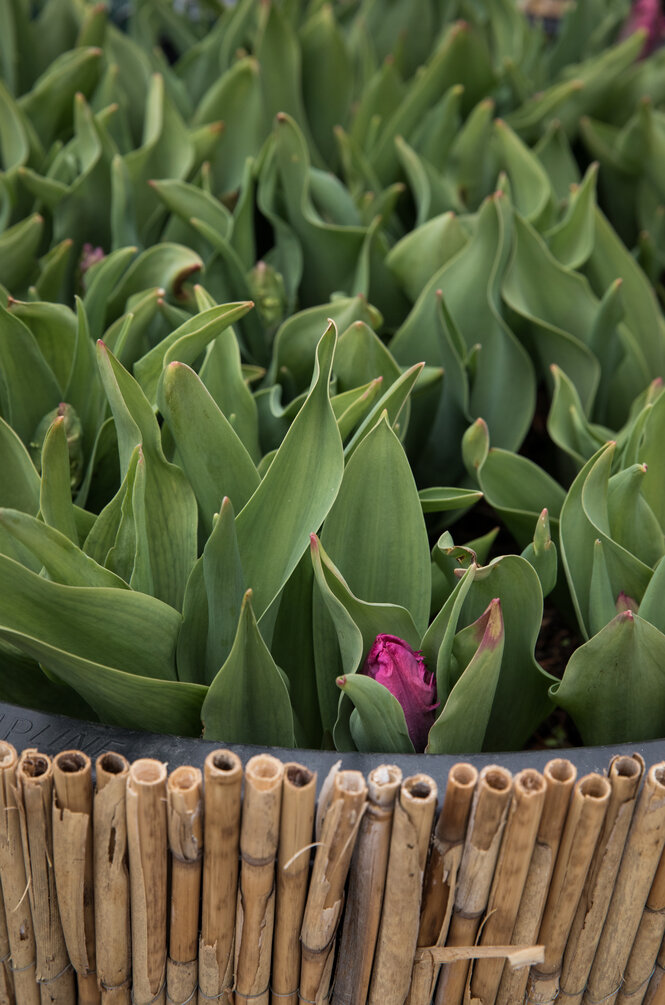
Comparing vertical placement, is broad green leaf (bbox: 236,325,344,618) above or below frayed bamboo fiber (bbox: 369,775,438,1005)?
above

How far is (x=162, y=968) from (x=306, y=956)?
89mm

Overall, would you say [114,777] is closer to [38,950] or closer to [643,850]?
[38,950]

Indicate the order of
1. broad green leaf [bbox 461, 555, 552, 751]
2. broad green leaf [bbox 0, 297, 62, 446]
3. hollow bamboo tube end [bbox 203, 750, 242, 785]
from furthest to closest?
1. broad green leaf [bbox 0, 297, 62, 446]
2. broad green leaf [bbox 461, 555, 552, 751]
3. hollow bamboo tube end [bbox 203, 750, 242, 785]

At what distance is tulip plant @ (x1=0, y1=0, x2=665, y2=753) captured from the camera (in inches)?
23.8

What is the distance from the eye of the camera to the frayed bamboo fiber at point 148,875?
52 cm

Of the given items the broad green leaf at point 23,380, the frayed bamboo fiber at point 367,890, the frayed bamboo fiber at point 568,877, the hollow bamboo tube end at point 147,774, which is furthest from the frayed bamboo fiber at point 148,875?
the broad green leaf at point 23,380

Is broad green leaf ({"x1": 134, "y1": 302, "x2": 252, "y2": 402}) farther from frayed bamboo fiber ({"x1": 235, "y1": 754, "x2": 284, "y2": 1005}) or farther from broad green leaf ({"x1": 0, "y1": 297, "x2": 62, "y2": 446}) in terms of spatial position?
frayed bamboo fiber ({"x1": 235, "y1": 754, "x2": 284, "y2": 1005})

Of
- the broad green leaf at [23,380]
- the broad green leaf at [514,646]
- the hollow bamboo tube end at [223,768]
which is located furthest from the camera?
the broad green leaf at [23,380]

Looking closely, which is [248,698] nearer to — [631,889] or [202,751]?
[202,751]

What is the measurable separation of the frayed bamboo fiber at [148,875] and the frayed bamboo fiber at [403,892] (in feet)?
0.42

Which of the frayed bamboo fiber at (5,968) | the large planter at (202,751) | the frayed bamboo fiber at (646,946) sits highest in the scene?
the large planter at (202,751)

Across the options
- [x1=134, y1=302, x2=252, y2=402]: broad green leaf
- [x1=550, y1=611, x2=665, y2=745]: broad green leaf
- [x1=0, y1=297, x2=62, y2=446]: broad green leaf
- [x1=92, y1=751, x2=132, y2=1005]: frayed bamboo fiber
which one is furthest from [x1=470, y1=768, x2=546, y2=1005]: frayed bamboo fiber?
[x1=0, y1=297, x2=62, y2=446]: broad green leaf

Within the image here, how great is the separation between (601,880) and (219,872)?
224mm

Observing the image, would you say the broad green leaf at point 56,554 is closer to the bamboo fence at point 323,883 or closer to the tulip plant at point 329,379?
the tulip plant at point 329,379
